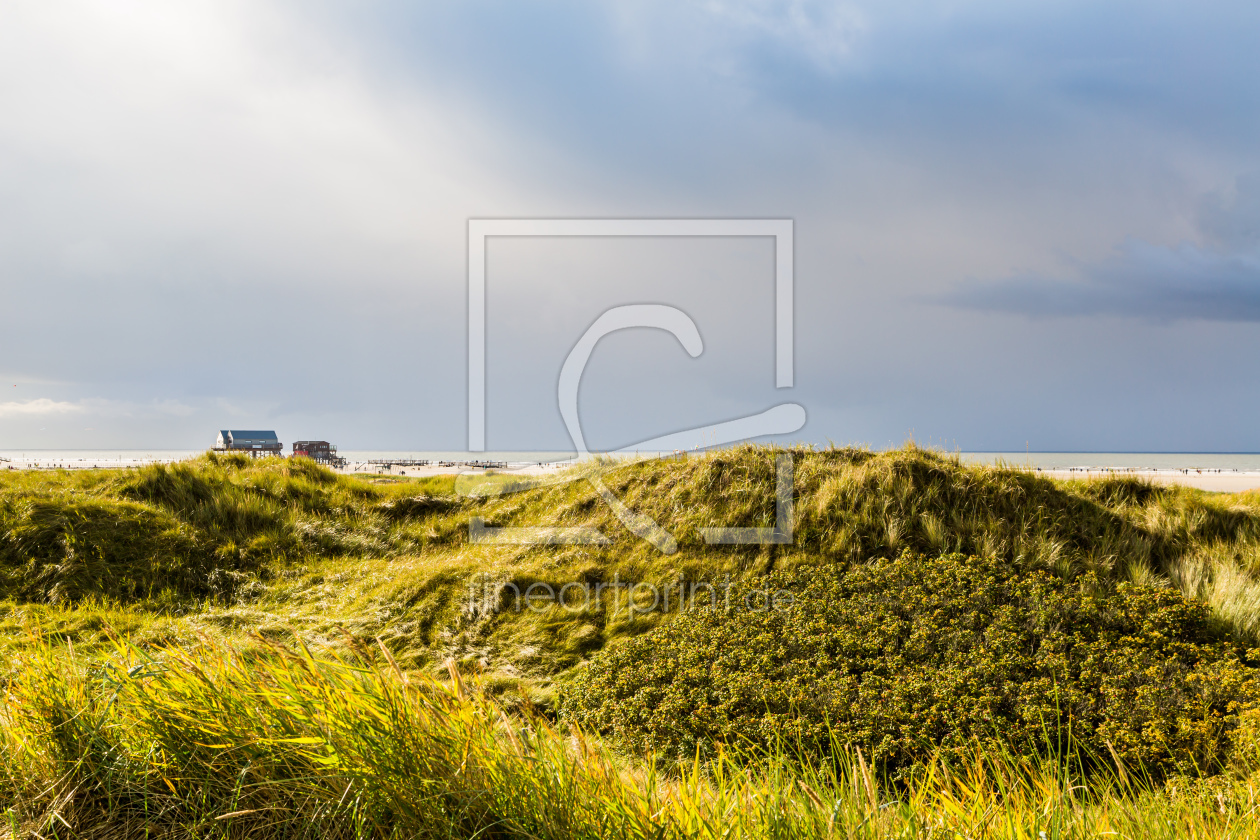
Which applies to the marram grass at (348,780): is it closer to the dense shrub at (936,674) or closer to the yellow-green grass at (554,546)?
the dense shrub at (936,674)

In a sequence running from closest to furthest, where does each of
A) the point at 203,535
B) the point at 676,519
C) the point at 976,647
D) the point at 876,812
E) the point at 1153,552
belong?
the point at 876,812 → the point at 976,647 → the point at 1153,552 → the point at 676,519 → the point at 203,535

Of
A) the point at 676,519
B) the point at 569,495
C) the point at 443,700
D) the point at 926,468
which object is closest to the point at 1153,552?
the point at 926,468

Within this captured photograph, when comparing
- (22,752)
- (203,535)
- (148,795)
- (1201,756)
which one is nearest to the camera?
(148,795)

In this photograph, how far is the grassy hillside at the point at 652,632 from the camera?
2.81 m

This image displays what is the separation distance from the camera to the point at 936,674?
516cm

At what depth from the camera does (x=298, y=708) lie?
2787 millimetres

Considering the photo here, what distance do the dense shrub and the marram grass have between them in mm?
1385

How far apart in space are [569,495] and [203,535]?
523cm

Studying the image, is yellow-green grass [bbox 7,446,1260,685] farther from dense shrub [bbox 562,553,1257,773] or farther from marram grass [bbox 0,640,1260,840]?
marram grass [bbox 0,640,1260,840]

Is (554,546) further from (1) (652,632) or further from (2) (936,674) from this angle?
(2) (936,674)

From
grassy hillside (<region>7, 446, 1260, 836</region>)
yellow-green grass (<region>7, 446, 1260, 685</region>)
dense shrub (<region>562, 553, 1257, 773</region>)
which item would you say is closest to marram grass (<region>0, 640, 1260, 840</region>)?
grassy hillside (<region>7, 446, 1260, 836</region>)

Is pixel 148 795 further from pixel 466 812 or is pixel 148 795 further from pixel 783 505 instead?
pixel 783 505

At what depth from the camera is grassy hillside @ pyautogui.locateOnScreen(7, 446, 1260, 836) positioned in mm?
2812

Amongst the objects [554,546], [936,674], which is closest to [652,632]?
[936,674]
